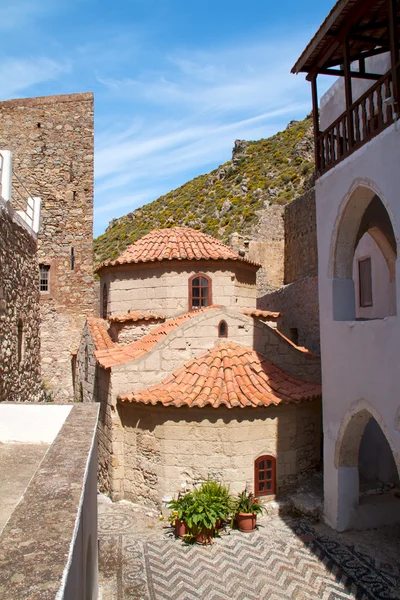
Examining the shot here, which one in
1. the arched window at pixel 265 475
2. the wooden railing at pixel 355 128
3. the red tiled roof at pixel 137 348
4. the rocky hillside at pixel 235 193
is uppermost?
the rocky hillside at pixel 235 193

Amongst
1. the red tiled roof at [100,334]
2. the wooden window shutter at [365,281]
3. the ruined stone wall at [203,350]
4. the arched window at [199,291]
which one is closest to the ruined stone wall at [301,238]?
the wooden window shutter at [365,281]

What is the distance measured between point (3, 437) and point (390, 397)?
5.41m

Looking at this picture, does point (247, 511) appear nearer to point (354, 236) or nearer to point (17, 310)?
point (354, 236)

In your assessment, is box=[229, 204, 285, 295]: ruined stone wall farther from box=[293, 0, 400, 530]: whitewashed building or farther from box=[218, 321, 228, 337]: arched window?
box=[293, 0, 400, 530]: whitewashed building

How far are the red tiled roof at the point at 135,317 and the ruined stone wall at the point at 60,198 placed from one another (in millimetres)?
3707

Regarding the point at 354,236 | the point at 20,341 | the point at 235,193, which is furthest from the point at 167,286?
the point at 235,193

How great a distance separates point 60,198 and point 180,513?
474 inches

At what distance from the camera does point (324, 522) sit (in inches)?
375

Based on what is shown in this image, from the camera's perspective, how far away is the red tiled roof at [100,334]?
1359 centimetres

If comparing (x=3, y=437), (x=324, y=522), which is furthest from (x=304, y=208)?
(x=3, y=437)

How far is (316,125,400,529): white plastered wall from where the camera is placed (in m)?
7.18

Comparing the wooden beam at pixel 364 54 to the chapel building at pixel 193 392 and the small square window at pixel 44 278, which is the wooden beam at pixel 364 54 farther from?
the small square window at pixel 44 278

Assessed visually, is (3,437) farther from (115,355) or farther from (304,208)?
(304,208)

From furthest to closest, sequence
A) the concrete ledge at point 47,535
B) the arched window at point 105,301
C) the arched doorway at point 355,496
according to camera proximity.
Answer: the arched window at point 105,301 < the arched doorway at point 355,496 < the concrete ledge at point 47,535
